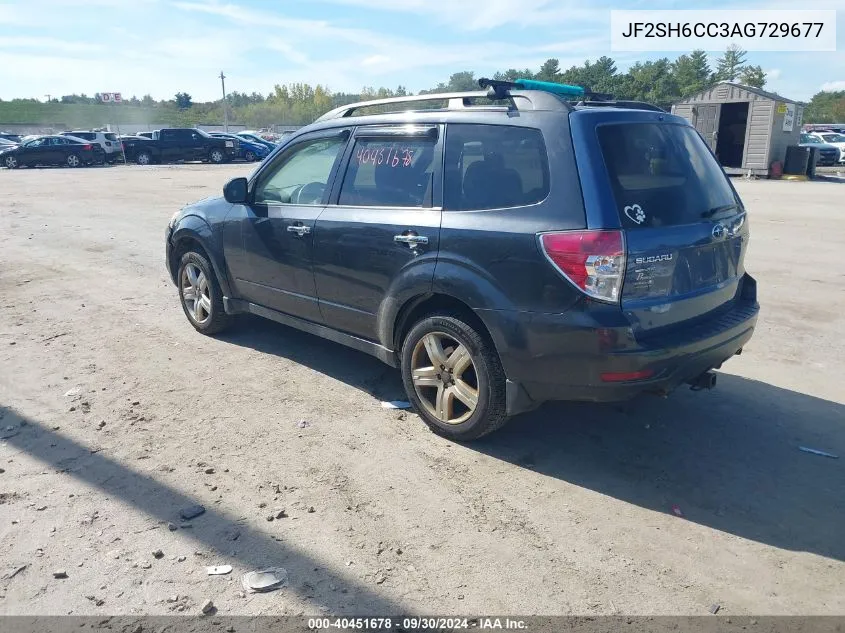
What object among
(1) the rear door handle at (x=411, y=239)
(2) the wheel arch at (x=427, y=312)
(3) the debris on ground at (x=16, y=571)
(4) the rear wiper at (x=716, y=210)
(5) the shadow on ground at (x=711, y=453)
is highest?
(4) the rear wiper at (x=716, y=210)

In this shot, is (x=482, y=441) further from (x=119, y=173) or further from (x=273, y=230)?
(x=119, y=173)

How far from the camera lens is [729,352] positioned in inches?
151

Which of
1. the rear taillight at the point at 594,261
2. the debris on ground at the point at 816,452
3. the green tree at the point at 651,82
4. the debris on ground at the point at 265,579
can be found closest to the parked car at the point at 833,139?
the green tree at the point at 651,82

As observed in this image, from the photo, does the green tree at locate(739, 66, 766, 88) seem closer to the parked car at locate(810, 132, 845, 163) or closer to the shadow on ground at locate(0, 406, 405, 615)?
the parked car at locate(810, 132, 845, 163)

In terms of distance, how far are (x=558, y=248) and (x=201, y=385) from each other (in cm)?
301

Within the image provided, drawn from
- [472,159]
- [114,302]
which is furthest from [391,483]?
[114,302]

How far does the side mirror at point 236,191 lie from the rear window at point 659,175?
9.82 feet

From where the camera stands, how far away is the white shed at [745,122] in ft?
73.2

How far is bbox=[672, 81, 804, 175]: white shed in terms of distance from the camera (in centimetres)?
2231

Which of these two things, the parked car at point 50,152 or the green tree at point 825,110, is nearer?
the parked car at point 50,152

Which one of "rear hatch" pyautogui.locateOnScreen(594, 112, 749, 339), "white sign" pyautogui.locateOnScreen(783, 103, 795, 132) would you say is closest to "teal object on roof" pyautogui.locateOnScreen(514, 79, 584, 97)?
"rear hatch" pyautogui.locateOnScreen(594, 112, 749, 339)

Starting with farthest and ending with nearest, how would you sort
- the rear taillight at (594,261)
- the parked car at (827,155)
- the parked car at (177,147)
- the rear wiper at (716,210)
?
the parked car at (177,147), the parked car at (827,155), the rear wiper at (716,210), the rear taillight at (594,261)

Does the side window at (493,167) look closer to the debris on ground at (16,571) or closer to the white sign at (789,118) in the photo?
the debris on ground at (16,571)

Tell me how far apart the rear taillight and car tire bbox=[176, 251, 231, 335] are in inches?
141
